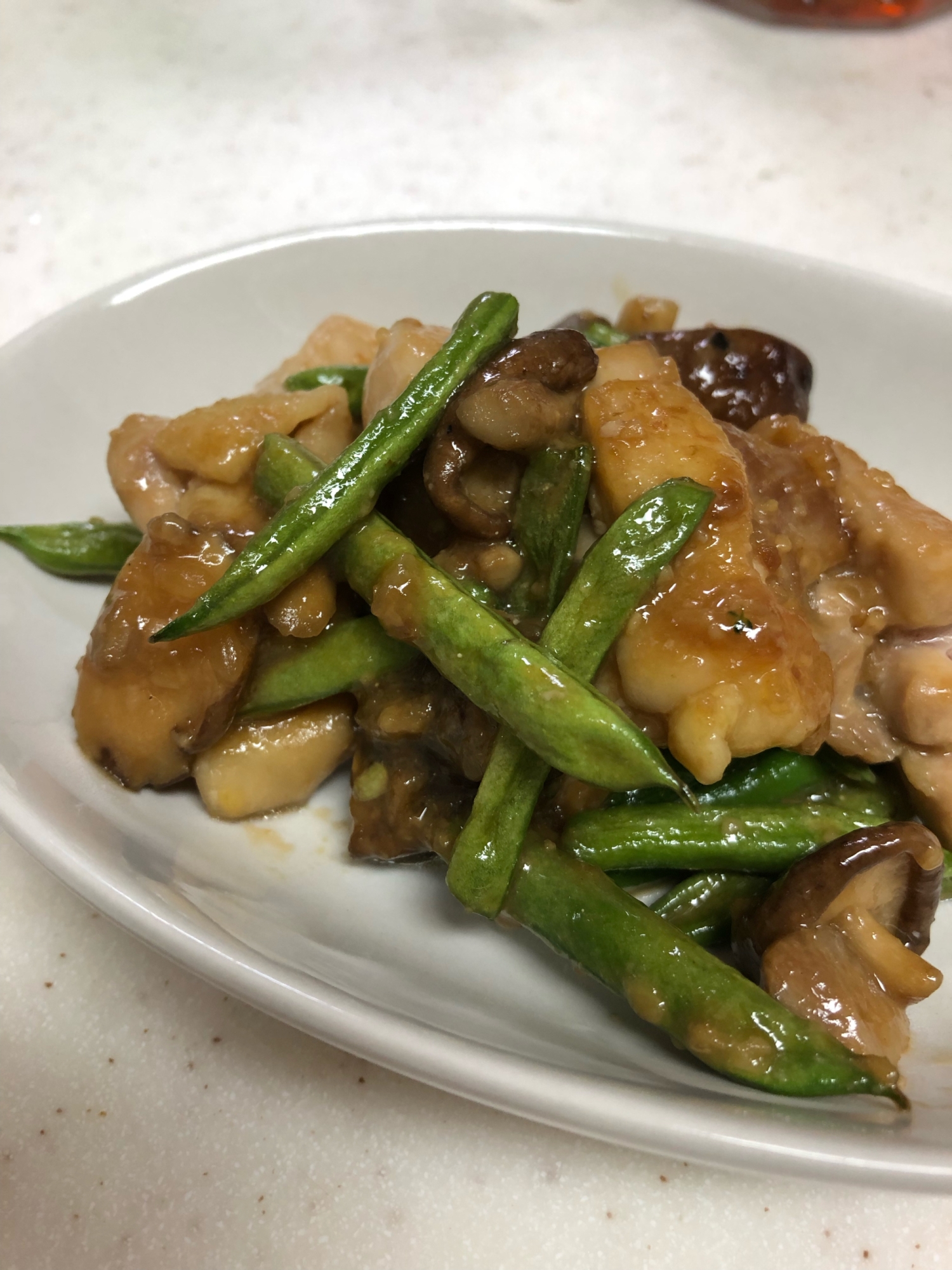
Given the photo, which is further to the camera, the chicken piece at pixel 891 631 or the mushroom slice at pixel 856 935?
the chicken piece at pixel 891 631

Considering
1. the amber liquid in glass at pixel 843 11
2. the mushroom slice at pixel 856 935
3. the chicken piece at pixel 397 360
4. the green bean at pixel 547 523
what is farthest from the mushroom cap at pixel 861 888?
the amber liquid in glass at pixel 843 11

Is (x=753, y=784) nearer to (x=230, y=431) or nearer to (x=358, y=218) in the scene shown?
(x=230, y=431)

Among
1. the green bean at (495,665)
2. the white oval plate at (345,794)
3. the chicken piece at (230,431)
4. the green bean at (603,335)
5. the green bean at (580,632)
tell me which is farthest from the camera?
the green bean at (603,335)

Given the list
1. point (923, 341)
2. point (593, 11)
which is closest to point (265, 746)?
point (923, 341)

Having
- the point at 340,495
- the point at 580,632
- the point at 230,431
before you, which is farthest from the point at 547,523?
the point at 230,431

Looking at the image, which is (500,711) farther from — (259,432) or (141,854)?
(259,432)

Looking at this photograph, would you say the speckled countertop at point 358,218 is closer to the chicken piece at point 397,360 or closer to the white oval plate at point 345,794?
the white oval plate at point 345,794

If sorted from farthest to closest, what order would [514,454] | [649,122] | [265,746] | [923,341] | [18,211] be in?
[649,122]
[18,211]
[923,341]
[265,746]
[514,454]
